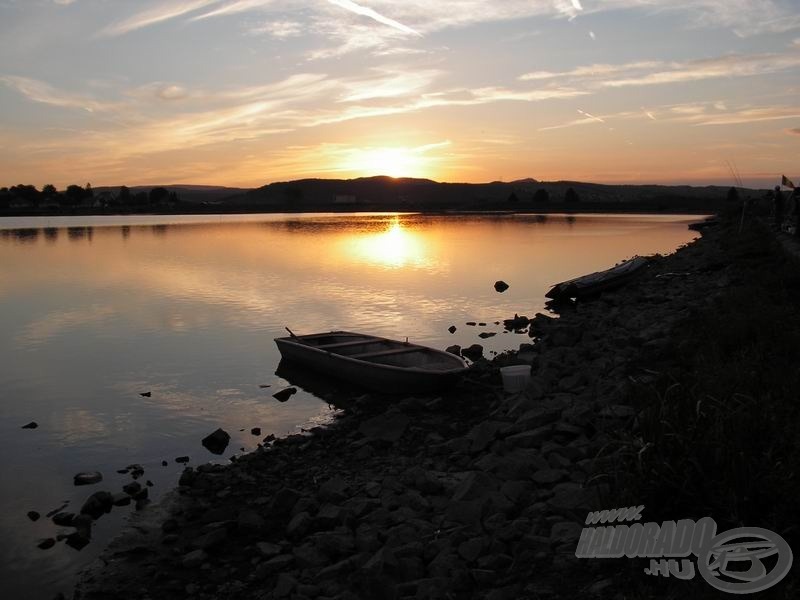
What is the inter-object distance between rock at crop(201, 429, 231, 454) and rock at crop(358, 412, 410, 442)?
2646mm

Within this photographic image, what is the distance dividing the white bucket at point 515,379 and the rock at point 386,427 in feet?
7.81

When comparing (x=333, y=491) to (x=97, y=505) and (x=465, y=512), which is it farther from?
(x=97, y=505)

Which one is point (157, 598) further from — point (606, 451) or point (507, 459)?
point (606, 451)

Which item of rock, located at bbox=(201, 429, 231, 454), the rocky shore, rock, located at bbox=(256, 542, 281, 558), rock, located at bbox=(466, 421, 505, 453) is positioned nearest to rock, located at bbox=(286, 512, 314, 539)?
the rocky shore

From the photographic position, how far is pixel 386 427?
1278 cm

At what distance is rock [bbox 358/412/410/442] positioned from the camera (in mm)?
12367

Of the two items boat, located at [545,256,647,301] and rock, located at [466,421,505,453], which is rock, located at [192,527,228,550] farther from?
boat, located at [545,256,647,301]

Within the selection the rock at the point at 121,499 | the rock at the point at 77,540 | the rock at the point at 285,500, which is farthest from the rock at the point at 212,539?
the rock at the point at 121,499

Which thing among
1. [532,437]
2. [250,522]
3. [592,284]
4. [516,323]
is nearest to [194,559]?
[250,522]

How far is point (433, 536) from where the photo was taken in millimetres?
7219

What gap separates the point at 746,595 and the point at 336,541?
451 cm

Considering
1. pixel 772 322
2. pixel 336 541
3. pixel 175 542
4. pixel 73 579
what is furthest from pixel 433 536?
pixel 772 322

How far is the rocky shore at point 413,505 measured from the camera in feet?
20.7

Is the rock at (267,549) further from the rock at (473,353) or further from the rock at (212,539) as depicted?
the rock at (473,353)
